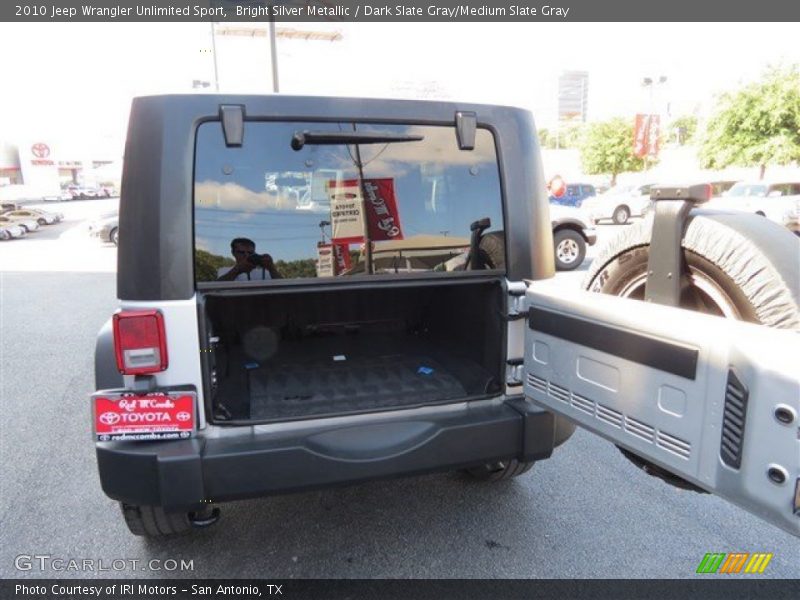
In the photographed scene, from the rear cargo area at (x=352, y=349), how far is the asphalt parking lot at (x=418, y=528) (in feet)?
1.55

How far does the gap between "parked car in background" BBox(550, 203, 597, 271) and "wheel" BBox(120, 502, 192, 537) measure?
375 inches

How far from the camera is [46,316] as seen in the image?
771cm

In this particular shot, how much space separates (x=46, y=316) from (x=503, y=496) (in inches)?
301

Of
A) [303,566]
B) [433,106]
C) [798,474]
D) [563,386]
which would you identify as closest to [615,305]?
[563,386]

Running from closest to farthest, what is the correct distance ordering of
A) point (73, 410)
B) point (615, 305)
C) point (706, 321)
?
point (706, 321), point (615, 305), point (73, 410)

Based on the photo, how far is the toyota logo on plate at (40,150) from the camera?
54531mm

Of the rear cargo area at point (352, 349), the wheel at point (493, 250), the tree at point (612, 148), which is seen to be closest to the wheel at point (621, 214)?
the rear cargo area at point (352, 349)

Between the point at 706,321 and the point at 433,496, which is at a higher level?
the point at 706,321

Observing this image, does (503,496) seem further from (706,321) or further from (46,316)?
(46,316)

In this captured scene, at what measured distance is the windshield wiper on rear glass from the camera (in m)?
2.12

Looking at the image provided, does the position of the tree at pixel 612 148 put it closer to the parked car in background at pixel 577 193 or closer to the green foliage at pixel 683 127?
the green foliage at pixel 683 127

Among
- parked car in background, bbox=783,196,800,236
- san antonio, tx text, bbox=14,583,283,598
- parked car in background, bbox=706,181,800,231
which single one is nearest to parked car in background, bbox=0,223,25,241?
san antonio, tx text, bbox=14,583,283,598

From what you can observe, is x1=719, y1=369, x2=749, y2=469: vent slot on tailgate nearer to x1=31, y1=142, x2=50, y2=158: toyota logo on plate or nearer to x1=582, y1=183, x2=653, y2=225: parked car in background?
x1=582, y1=183, x2=653, y2=225: parked car in background

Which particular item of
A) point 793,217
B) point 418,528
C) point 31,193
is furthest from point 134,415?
point 31,193
